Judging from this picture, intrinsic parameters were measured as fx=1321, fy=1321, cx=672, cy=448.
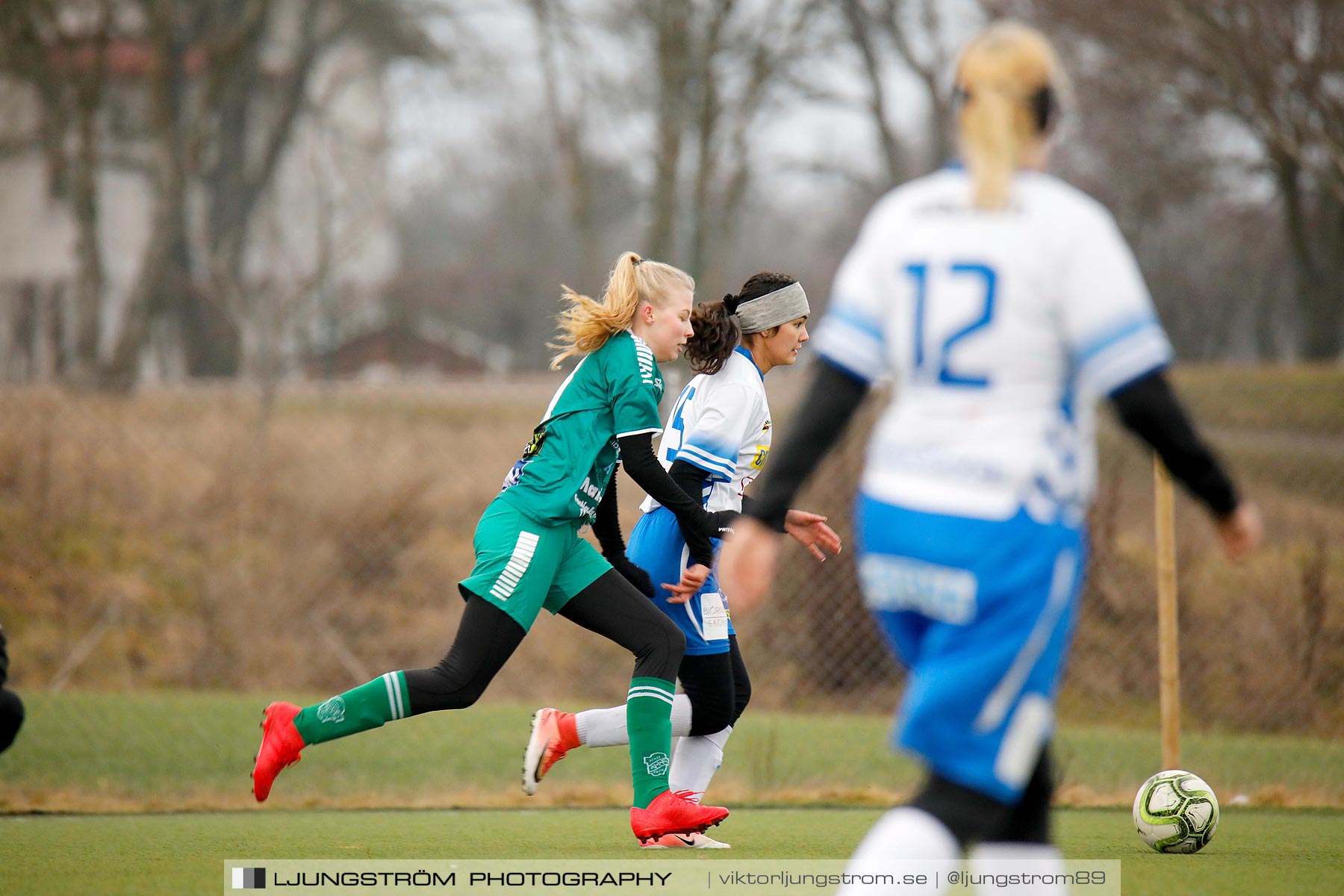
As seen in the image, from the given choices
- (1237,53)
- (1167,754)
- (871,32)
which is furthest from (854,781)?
(871,32)

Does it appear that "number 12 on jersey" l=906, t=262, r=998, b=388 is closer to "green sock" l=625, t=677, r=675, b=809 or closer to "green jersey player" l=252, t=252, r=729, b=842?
"green jersey player" l=252, t=252, r=729, b=842

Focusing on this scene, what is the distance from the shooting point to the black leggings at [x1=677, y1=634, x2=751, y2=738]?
16.4 feet

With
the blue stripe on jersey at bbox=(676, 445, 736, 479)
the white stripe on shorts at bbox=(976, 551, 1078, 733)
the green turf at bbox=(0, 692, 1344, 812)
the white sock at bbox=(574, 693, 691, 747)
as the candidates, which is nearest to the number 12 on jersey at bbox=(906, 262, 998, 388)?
the white stripe on shorts at bbox=(976, 551, 1078, 733)

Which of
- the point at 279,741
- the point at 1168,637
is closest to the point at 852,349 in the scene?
the point at 279,741

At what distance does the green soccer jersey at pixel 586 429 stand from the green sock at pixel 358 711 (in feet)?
2.46

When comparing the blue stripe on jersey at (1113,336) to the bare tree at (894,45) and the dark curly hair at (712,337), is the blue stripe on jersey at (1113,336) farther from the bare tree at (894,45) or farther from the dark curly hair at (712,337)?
the bare tree at (894,45)

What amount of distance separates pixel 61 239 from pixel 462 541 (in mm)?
29072

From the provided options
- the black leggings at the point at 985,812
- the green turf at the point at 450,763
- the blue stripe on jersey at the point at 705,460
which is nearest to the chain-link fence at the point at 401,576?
the green turf at the point at 450,763

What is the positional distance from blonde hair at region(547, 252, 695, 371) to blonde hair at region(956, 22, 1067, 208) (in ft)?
7.13

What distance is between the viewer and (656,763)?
15.5 ft

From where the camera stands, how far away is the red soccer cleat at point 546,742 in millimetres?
5102

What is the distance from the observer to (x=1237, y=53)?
1745cm

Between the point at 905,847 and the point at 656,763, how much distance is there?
242 centimetres

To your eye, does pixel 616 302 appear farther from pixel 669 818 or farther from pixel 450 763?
pixel 450 763
